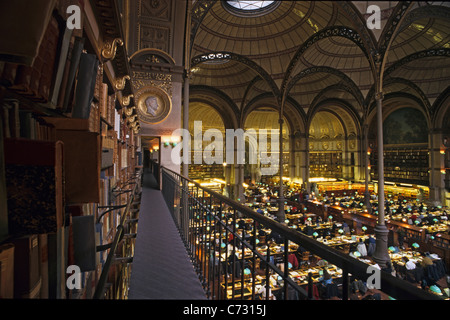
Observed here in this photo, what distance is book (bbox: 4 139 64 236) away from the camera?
0.92m

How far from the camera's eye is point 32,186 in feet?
3.12

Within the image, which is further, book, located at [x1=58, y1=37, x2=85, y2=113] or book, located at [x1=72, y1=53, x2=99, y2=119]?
book, located at [x1=72, y1=53, x2=99, y2=119]

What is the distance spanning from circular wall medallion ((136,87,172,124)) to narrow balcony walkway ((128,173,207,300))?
7019 mm

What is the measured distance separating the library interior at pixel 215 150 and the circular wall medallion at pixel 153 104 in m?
0.06

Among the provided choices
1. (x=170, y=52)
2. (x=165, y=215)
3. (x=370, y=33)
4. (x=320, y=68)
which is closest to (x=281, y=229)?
(x=165, y=215)

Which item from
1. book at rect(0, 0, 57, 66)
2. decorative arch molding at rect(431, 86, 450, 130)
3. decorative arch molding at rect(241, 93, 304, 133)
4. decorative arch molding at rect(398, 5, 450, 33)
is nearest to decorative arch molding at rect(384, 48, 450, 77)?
decorative arch molding at rect(431, 86, 450, 130)

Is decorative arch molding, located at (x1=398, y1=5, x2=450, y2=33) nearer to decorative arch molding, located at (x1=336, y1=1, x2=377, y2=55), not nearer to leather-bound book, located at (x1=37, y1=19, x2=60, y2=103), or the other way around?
decorative arch molding, located at (x1=336, y1=1, x2=377, y2=55)

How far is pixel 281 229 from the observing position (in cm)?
147

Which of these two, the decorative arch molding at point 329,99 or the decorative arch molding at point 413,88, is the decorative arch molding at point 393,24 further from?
the decorative arch molding at point 329,99

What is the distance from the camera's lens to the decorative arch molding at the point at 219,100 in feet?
75.5

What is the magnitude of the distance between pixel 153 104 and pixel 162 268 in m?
9.25

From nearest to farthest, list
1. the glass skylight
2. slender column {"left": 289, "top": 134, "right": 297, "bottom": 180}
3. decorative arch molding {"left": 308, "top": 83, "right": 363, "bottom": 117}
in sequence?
1. the glass skylight
2. decorative arch molding {"left": 308, "top": 83, "right": 363, "bottom": 117}
3. slender column {"left": 289, "top": 134, "right": 297, "bottom": 180}

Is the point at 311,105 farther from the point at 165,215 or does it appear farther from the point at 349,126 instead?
the point at 165,215
